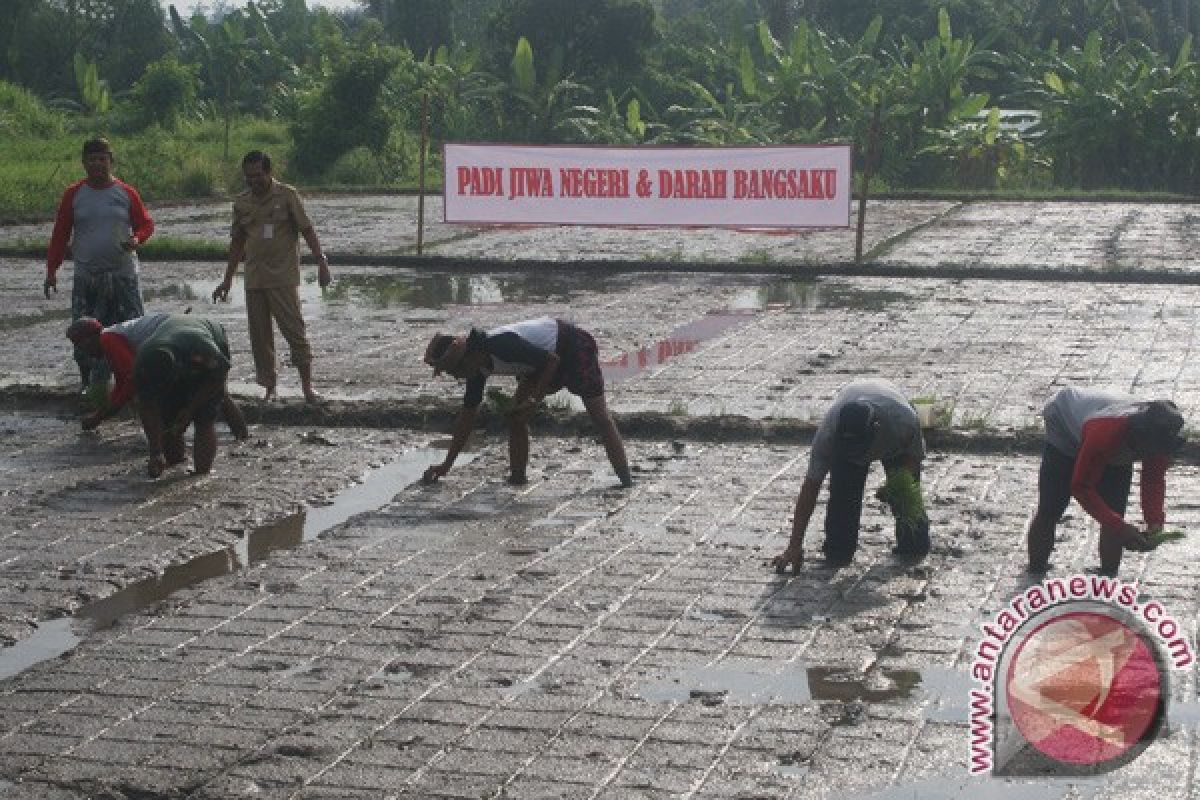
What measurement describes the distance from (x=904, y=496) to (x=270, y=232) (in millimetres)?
5520

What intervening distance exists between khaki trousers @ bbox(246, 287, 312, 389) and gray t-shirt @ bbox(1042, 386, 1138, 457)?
5717mm

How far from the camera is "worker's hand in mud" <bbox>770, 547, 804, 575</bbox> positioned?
835 centimetres

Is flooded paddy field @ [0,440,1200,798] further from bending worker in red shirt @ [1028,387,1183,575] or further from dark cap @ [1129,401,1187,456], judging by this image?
dark cap @ [1129,401,1187,456]

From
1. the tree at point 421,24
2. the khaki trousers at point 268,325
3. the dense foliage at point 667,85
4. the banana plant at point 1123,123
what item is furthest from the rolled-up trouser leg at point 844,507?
the tree at point 421,24

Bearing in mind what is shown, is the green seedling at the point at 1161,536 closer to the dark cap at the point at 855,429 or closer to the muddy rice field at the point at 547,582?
the muddy rice field at the point at 547,582

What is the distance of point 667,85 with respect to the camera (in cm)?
4141

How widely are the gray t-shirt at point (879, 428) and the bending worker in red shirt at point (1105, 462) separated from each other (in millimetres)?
608

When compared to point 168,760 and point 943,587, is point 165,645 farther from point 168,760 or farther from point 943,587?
A: point 943,587

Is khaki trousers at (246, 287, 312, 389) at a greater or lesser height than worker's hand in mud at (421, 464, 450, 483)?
greater

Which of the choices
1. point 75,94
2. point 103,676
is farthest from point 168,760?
point 75,94

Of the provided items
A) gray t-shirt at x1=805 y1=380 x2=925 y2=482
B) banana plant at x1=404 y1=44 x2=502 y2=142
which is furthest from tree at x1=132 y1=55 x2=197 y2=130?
gray t-shirt at x1=805 y1=380 x2=925 y2=482

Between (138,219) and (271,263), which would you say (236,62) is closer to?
(138,219)

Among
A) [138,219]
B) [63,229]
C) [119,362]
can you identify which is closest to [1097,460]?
[119,362]

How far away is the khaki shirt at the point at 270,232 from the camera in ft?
41.0
